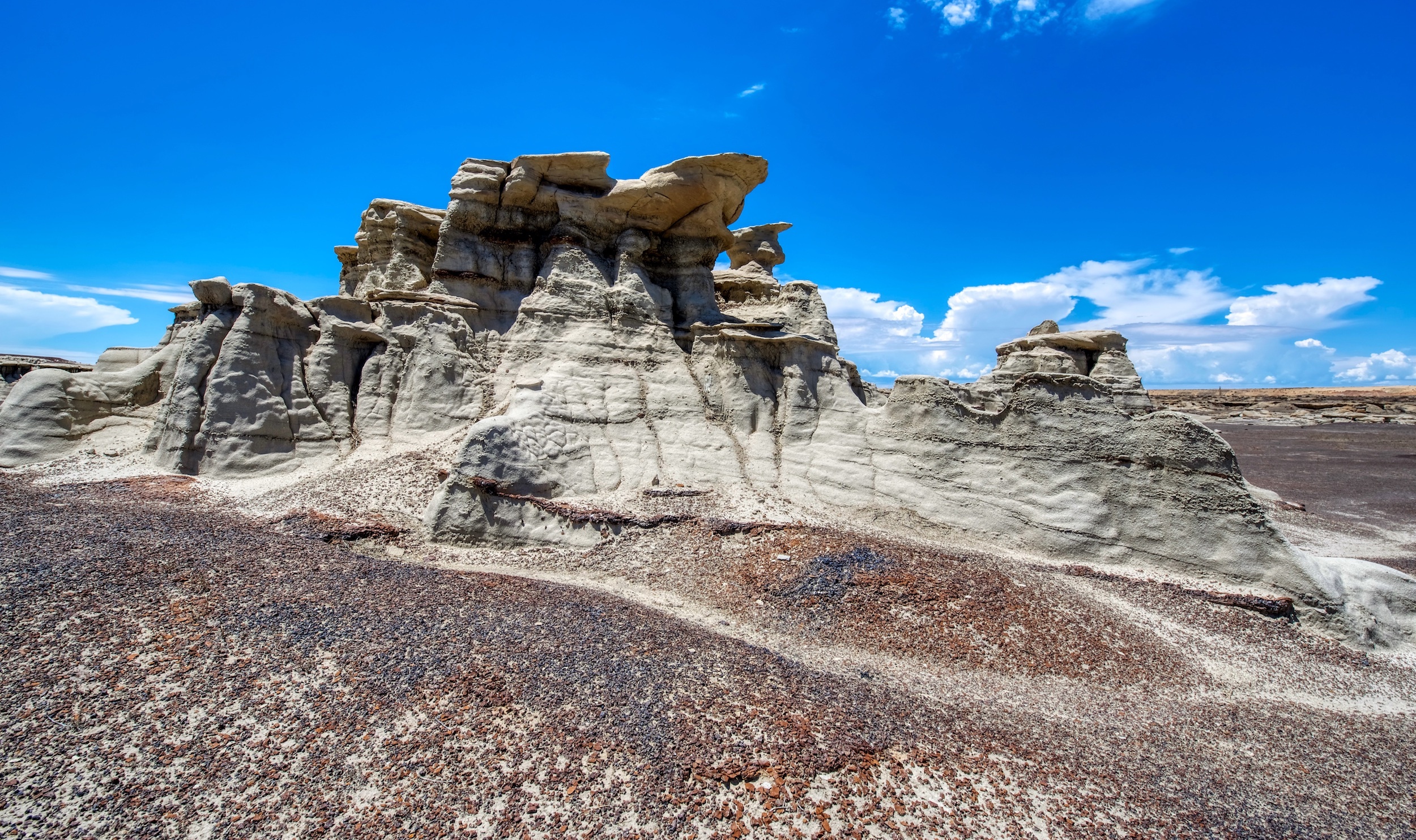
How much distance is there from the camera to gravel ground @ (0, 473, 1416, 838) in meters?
4.00

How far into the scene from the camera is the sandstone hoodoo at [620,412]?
925 cm

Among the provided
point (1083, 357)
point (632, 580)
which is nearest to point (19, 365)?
point (632, 580)

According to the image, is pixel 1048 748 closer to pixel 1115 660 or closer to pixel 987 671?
pixel 987 671

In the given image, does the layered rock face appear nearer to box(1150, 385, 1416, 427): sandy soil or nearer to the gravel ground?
the gravel ground

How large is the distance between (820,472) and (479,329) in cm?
804

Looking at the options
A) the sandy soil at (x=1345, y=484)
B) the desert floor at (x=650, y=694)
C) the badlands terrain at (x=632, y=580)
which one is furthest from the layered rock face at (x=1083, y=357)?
the desert floor at (x=650, y=694)

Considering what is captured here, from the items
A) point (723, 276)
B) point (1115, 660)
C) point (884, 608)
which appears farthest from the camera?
point (723, 276)

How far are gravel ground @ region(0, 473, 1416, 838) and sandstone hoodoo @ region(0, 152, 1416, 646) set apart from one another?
1.14 meters

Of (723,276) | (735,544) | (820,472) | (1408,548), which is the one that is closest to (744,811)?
(735,544)

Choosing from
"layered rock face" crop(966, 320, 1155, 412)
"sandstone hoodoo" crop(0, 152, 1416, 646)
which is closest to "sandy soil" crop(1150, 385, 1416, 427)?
"layered rock face" crop(966, 320, 1155, 412)

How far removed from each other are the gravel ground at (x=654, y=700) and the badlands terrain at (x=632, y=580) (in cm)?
4

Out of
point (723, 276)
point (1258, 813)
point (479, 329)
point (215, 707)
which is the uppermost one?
point (723, 276)

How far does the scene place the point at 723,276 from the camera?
61.1 ft

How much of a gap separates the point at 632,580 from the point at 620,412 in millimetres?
4292
